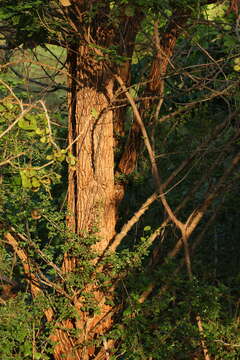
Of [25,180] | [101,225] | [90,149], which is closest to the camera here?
[25,180]

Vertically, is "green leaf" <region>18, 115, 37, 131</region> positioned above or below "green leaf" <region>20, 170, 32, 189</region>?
above

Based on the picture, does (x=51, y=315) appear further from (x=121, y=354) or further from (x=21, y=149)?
(x=21, y=149)

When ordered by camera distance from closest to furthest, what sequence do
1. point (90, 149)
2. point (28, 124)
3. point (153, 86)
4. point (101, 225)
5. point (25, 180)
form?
point (25, 180) → point (28, 124) → point (90, 149) → point (101, 225) → point (153, 86)

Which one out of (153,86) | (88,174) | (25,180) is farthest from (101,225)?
(25,180)

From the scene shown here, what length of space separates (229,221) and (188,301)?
283cm

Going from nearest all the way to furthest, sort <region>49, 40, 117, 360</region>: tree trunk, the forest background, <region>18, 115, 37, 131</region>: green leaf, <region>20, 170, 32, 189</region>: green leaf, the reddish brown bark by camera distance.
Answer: <region>20, 170, 32, 189</region>: green leaf
<region>18, 115, 37, 131</region>: green leaf
the forest background
<region>49, 40, 117, 360</region>: tree trunk
the reddish brown bark

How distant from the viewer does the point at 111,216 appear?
23.8 feet

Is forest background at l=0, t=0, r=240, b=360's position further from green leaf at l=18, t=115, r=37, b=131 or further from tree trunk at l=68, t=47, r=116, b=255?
green leaf at l=18, t=115, r=37, b=131

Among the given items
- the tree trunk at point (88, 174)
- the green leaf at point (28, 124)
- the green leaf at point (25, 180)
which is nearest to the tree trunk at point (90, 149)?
the tree trunk at point (88, 174)

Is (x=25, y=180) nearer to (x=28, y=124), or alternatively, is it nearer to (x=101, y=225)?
(x=28, y=124)

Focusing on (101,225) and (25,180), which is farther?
(101,225)

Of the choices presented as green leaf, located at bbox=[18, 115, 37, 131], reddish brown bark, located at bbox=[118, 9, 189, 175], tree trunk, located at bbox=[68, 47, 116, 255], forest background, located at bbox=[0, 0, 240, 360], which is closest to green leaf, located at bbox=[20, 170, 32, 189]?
green leaf, located at bbox=[18, 115, 37, 131]

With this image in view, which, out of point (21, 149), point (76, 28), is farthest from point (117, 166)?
point (76, 28)

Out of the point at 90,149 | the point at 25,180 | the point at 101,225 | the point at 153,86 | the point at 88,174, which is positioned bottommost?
the point at 101,225
